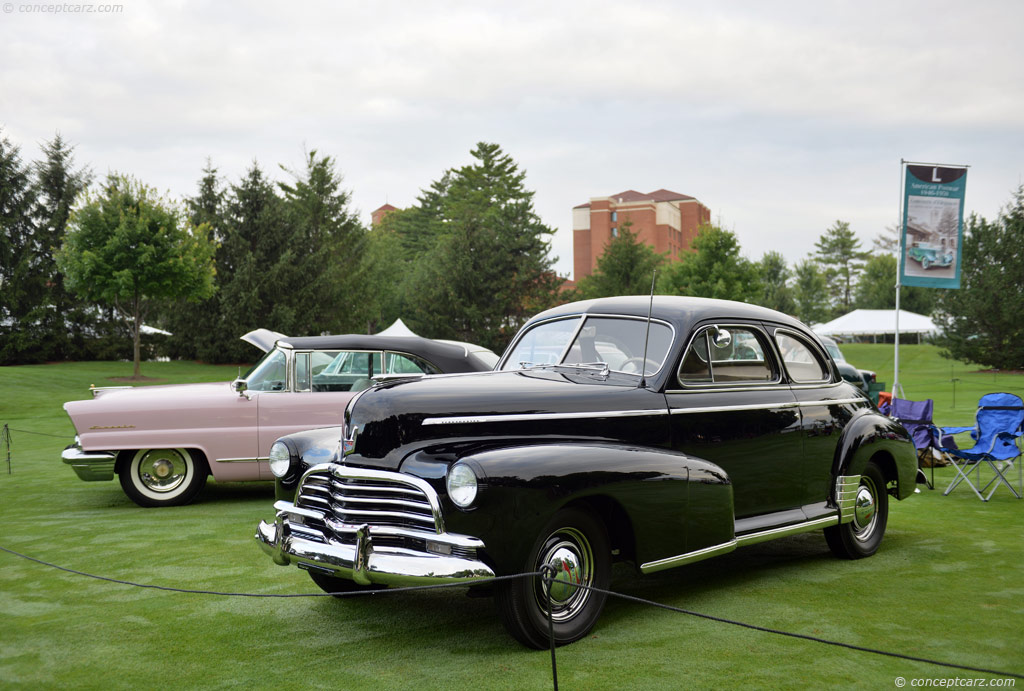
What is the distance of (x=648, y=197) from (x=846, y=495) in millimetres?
88966

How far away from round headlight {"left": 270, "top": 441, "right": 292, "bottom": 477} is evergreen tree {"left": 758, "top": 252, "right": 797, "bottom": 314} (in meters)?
72.2

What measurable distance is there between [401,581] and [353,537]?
0.44m

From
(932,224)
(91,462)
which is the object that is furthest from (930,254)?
(91,462)

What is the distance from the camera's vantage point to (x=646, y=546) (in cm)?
488

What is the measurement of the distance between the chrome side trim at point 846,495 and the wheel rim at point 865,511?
9 cm

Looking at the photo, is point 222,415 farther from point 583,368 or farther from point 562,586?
point 562,586

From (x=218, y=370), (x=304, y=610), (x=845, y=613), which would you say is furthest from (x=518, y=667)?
(x=218, y=370)

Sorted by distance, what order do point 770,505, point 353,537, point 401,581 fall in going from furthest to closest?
point 770,505 → point 353,537 → point 401,581

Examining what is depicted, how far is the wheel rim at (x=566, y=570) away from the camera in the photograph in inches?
178

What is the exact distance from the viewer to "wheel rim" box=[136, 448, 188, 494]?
900cm

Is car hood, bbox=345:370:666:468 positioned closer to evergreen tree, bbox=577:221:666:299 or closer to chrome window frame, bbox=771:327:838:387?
chrome window frame, bbox=771:327:838:387

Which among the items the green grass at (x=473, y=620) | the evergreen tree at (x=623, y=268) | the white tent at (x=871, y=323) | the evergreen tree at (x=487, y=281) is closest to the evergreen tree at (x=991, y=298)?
the white tent at (x=871, y=323)

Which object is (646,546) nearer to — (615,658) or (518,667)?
(615,658)

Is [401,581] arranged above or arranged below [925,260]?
below
